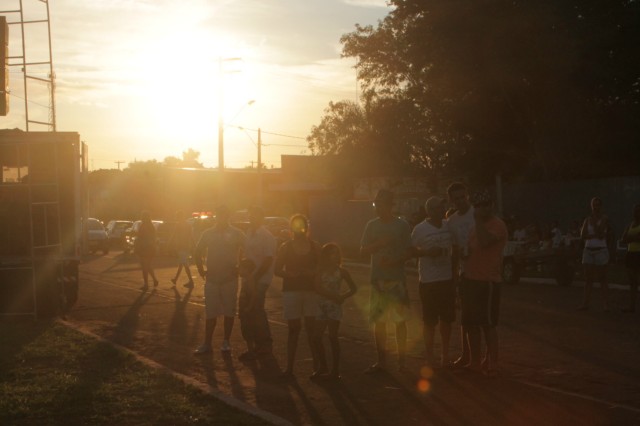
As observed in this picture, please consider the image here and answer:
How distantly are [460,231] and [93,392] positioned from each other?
13.5 feet

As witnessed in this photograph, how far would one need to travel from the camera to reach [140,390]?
9.39 m

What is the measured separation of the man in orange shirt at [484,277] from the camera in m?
9.76

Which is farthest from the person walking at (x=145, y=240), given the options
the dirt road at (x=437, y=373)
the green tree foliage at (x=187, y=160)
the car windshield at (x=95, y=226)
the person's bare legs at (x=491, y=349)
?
the green tree foliage at (x=187, y=160)

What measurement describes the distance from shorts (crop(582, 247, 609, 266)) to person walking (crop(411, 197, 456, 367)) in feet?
21.8

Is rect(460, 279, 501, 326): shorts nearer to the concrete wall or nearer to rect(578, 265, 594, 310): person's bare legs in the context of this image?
rect(578, 265, 594, 310): person's bare legs

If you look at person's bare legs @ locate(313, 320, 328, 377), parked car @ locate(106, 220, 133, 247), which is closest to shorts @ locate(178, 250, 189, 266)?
person's bare legs @ locate(313, 320, 328, 377)

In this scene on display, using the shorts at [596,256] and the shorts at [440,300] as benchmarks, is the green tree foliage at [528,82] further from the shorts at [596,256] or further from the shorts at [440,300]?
the shorts at [440,300]

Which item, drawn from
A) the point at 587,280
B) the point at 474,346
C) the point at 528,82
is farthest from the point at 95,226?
the point at 474,346

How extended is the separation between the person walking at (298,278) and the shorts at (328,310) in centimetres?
16

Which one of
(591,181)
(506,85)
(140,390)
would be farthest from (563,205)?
(140,390)

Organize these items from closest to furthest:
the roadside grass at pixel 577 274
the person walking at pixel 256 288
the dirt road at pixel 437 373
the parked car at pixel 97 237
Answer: the dirt road at pixel 437 373, the person walking at pixel 256 288, the roadside grass at pixel 577 274, the parked car at pixel 97 237

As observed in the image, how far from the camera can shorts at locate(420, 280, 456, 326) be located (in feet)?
33.2

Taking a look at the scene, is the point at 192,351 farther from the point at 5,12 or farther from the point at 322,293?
the point at 5,12

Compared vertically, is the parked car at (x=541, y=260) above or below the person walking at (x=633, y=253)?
below
